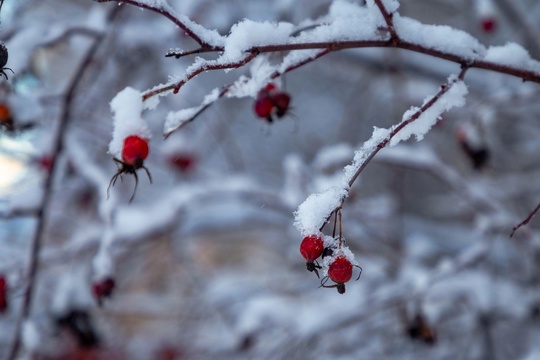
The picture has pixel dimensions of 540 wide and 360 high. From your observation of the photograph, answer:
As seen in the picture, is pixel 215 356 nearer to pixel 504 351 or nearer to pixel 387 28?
pixel 504 351

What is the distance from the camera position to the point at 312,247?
0.81m

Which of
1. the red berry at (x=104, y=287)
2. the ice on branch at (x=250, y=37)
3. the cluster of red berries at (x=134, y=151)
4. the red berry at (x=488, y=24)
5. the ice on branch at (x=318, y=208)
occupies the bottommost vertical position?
the ice on branch at (x=318, y=208)

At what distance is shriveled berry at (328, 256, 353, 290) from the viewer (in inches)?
31.6

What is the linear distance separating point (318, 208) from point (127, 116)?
0.37 m

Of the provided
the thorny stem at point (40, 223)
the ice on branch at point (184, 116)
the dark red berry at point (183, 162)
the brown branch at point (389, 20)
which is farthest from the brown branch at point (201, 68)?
the dark red berry at point (183, 162)

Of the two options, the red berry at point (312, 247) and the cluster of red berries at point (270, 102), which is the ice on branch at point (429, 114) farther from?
the cluster of red berries at point (270, 102)

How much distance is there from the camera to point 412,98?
11.8ft

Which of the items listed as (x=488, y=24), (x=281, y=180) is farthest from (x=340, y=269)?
(x=281, y=180)

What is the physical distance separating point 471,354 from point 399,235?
0.83 m

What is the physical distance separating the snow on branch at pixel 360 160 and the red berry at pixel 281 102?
414 mm

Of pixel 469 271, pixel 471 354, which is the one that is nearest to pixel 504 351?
pixel 471 354

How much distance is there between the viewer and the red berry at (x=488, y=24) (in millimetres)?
1978

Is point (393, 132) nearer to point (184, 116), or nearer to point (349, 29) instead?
point (349, 29)

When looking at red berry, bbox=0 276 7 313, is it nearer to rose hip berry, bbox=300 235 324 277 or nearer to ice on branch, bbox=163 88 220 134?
ice on branch, bbox=163 88 220 134
